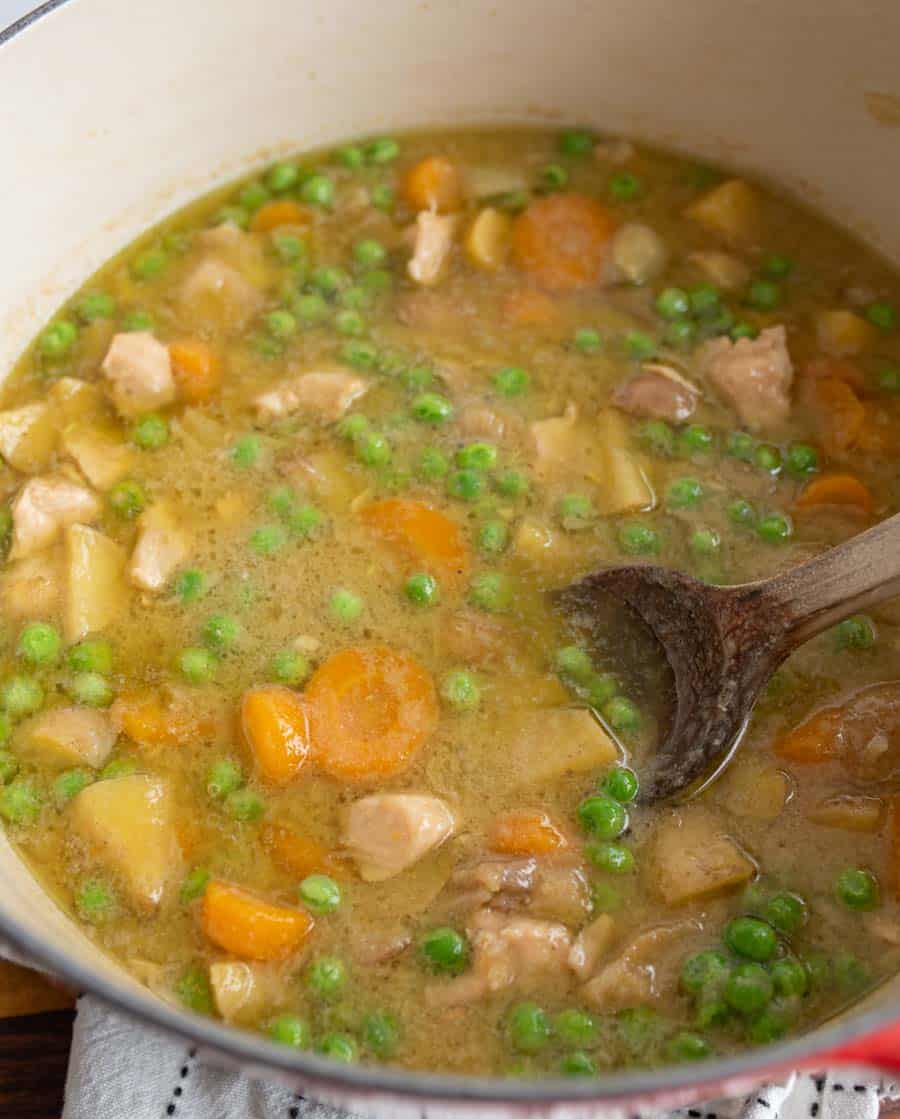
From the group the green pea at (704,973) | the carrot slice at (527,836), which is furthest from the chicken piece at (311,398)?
the green pea at (704,973)

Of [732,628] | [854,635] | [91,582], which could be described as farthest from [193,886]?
[854,635]

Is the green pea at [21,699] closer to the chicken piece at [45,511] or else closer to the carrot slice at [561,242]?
the chicken piece at [45,511]

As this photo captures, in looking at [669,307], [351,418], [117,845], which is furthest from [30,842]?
[669,307]

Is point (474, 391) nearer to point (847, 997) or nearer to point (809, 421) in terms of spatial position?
point (809, 421)

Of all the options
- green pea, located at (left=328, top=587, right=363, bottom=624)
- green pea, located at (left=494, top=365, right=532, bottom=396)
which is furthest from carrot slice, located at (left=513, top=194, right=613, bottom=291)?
green pea, located at (left=328, top=587, right=363, bottom=624)

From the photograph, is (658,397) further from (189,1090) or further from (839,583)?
(189,1090)
